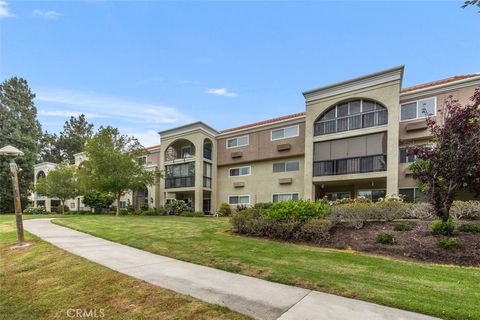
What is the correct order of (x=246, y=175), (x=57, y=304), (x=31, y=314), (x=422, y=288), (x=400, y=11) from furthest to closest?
(x=246, y=175)
(x=400, y=11)
(x=422, y=288)
(x=57, y=304)
(x=31, y=314)

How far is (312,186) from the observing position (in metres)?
20.6

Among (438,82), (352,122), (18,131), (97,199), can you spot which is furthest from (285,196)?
(18,131)

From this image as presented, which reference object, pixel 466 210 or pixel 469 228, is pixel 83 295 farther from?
pixel 466 210

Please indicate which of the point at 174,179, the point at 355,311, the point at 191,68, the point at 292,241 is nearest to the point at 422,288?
the point at 355,311

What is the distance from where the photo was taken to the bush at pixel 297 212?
1069 cm

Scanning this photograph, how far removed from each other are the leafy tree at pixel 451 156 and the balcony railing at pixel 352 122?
8979mm

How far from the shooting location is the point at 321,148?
20.7 metres

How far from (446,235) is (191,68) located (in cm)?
1558

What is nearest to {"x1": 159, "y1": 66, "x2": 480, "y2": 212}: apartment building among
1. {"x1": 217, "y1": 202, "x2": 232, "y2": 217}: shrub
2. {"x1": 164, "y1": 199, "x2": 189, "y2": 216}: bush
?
{"x1": 164, "y1": 199, "x2": 189, "y2": 216}: bush

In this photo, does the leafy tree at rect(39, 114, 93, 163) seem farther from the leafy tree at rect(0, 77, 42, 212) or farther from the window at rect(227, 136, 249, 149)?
the window at rect(227, 136, 249, 149)

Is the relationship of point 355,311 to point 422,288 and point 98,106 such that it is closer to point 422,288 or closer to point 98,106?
point 422,288

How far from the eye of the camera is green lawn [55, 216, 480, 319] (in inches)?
179

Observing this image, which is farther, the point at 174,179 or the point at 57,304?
the point at 174,179

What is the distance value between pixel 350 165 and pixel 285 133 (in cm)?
627
